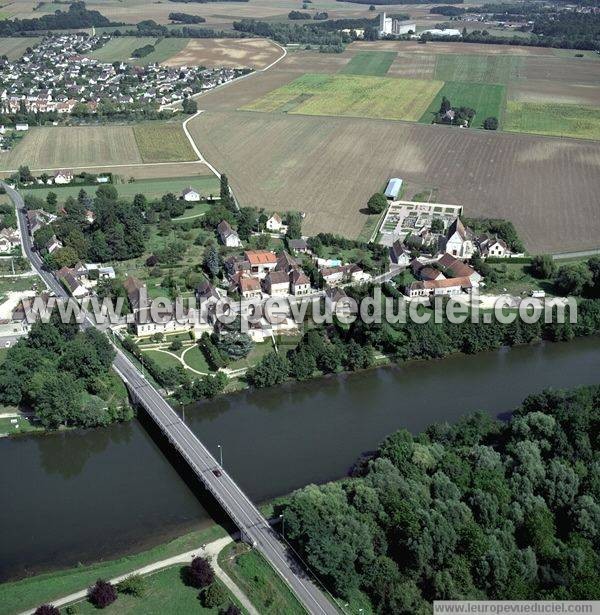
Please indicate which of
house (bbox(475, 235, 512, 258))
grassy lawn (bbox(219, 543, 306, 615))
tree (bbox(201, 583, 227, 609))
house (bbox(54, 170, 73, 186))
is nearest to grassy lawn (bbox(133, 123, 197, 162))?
house (bbox(54, 170, 73, 186))

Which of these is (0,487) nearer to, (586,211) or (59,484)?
(59,484)

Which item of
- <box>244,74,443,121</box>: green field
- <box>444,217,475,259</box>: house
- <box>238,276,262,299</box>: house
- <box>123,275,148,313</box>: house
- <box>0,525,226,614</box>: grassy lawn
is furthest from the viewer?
<box>244,74,443,121</box>: green field

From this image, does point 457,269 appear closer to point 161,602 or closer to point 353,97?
point 161,602

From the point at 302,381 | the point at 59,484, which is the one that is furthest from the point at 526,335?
the point at 59,484

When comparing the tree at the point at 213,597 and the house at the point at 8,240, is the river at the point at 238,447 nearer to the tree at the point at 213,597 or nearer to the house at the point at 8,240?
the tree at the point at 213,597

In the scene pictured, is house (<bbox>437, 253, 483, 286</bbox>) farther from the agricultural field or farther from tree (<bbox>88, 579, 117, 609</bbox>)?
tree (<bbox>88, 579, 117, 609</bbox>)
